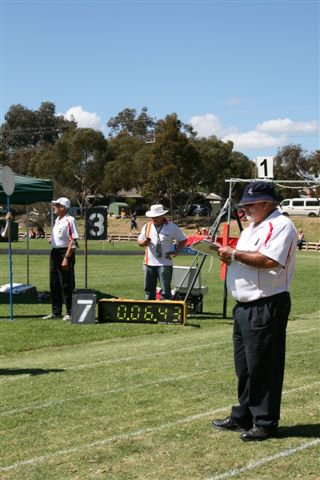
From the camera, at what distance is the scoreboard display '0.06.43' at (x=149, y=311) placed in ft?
39.4

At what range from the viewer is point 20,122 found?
11406 centimetres

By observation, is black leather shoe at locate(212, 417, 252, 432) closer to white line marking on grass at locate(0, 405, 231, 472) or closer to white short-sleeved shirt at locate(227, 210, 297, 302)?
white line marking on grass at locate(0, 405, 231, 472)

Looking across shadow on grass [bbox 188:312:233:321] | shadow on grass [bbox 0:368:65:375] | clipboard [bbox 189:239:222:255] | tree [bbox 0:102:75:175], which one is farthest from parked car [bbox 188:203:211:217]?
clipboard [bbox 189:239:222:255]

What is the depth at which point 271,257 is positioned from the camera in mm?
5156

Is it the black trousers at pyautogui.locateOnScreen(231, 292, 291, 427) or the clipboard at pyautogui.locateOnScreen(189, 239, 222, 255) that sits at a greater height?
the clipboard at pyautogui.locateOnScreen(189, 239, 222, 255)

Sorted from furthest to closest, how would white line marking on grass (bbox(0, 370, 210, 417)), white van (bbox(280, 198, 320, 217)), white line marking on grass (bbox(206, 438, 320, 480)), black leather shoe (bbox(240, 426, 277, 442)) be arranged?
white van (bbox(280, 198, 320, 217)) → white line marking on grass (bbox(0, 370, 210, 417)) → black leather shoe (bbox(240, 426, 277, 442)) → white line marking on grass (bbox(206, 438, 320, 480))

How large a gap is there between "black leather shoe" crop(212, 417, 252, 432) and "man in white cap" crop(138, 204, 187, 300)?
681 centimetres

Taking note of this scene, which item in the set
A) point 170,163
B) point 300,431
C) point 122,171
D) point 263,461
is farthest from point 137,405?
point 122,171

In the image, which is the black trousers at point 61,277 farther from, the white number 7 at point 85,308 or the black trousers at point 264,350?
the black trousers at point 264,350

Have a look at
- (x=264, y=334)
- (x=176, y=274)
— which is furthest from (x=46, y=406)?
(x=176, y=274)

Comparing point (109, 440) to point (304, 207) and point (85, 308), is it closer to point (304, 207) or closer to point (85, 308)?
point (85, 308)

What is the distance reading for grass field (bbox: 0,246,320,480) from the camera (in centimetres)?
485

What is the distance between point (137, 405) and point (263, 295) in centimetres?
183

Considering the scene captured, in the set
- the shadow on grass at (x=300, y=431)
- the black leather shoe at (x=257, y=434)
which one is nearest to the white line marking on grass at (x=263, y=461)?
the shadow on grass at (x=300, y=431)
